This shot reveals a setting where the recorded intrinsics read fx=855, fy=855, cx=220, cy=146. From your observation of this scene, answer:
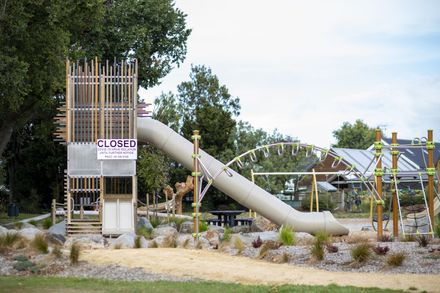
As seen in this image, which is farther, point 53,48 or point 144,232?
point 53,48

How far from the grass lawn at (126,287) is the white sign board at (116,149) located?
35.1 feet

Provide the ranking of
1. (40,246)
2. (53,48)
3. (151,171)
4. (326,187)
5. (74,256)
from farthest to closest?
(326,187) → (151,171) → (53,48) → (40,246) → (74,256)

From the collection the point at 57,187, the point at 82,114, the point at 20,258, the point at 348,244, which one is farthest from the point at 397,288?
the point at 57,187

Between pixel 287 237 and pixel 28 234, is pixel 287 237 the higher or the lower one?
the lower one

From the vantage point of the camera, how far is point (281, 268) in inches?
706

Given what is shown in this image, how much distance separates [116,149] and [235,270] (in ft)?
34.0

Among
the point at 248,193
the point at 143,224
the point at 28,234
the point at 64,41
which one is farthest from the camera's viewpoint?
the point at 64,41

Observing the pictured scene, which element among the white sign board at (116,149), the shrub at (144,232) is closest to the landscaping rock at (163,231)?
the shrub at (144,232)

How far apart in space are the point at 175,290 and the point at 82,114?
525 inches

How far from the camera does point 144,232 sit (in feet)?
86.6

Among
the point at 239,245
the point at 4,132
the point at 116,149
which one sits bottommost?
the point at 239,245

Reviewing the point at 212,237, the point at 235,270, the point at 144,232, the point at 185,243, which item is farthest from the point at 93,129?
the point at 235,270

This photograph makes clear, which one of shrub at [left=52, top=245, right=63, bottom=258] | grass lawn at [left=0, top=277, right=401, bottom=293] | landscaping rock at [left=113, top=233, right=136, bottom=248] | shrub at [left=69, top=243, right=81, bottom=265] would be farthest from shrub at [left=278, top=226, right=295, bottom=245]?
grass lawn at [left=0, top=277, right=401, bottom=293]

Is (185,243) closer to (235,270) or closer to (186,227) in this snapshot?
(235,270)
